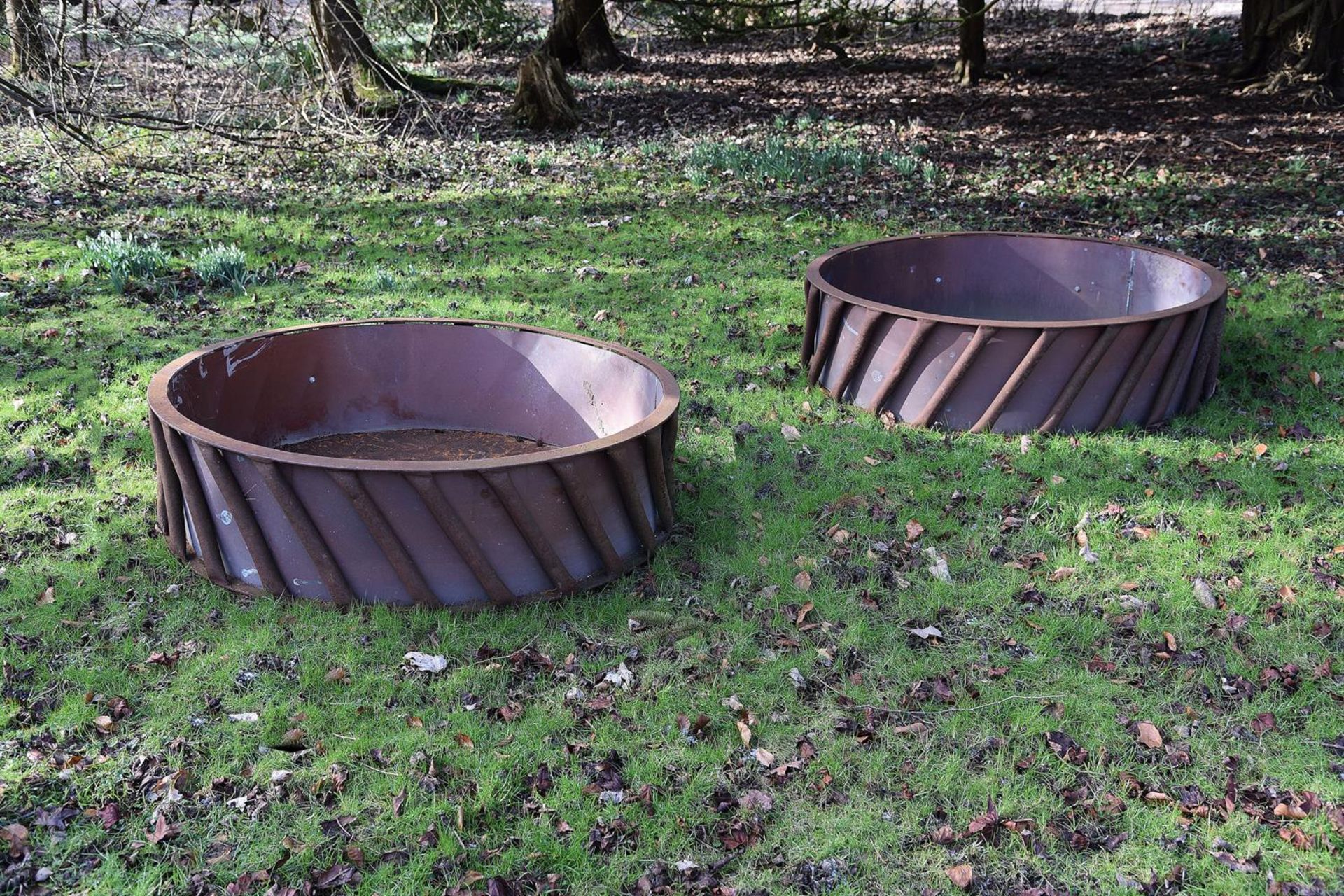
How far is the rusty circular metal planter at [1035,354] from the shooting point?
5574mm

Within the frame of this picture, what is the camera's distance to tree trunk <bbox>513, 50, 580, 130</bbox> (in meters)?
12.2

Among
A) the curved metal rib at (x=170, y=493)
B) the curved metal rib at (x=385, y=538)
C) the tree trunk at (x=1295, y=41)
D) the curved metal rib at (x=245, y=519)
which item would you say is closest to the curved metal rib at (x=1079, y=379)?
the curved metal rib at (x=385, y=538)

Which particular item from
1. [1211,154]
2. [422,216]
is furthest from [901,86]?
[422,216]

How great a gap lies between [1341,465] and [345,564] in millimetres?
4839

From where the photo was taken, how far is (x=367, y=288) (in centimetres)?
802

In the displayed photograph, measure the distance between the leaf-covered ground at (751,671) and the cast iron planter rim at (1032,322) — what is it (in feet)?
A: 2.05

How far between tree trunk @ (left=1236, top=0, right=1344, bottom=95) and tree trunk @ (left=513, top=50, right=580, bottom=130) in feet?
27.0

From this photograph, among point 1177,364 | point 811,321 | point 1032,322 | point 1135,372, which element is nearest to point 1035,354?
point 1032,322

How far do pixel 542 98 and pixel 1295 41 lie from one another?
8.84 m

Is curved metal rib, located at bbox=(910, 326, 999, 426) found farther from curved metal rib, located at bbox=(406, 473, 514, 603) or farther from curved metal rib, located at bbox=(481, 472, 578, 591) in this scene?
curved metal rib, located at bbox=(406, 473, 514, 603)

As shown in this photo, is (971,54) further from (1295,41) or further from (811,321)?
(811,321)

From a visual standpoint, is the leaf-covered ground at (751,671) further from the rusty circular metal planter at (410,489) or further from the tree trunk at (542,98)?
the tree trunk at (542,98)

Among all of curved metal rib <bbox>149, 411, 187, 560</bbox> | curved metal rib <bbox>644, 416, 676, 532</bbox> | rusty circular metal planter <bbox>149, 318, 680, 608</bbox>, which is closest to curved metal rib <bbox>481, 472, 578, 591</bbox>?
rusty circular metal planter <bbox>149, 318, 680, 608</bbox>

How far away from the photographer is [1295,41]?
12672 millimetres
